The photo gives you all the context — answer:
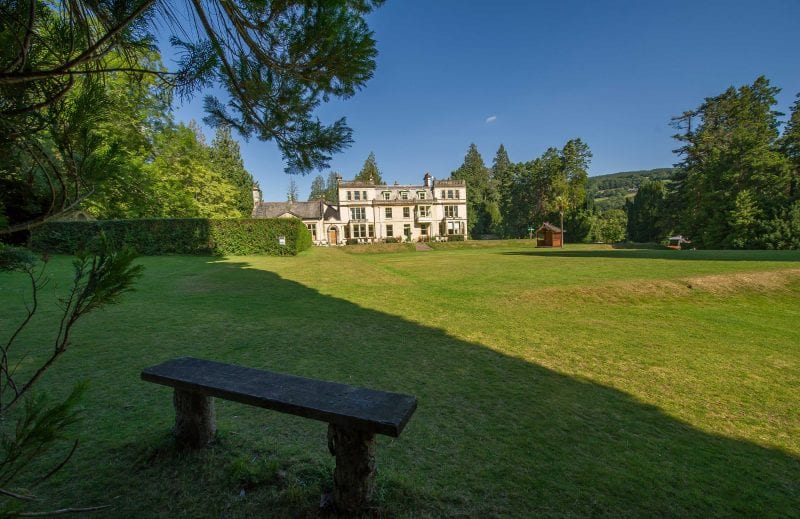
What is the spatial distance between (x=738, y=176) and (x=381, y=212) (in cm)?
4149

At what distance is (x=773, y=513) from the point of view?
8.21ft

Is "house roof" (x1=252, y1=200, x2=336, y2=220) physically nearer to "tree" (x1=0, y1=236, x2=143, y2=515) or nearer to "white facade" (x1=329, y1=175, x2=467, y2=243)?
"white facade" (x1=329, y1=175, x2=467, y2=243)

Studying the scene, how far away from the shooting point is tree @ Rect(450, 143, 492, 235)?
6981cm

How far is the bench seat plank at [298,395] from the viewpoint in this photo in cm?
212

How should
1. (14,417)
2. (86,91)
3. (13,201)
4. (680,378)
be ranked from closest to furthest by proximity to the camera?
(86,91) < (13,201) < (14,417) < (680,378)

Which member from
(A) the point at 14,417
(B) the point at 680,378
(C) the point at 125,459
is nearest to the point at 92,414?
(A) the point at 14,417

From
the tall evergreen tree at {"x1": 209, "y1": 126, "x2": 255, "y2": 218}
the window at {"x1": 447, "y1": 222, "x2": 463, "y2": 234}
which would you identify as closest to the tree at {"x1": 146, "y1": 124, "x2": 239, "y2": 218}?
the tall evergreen tree at {"x1": 209, "y1": 126, "x2": 255, "y2": 218}

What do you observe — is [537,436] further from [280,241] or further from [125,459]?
[280,241]

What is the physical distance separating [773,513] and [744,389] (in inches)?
104

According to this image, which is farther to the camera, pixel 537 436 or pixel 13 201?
pixel 537 436

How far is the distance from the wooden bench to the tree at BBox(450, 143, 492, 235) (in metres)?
67.8

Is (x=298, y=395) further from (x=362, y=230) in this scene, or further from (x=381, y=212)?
(x=381, y=212)

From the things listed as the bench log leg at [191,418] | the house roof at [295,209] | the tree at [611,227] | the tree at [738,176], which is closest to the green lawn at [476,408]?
the bench log leg at [191,418]

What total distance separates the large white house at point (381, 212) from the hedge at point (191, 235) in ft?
85.8
